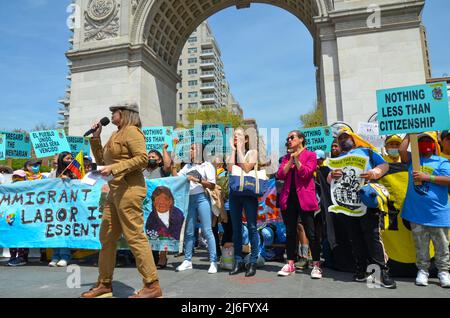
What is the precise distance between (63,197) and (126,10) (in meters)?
13.8

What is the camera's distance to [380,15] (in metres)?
13.7

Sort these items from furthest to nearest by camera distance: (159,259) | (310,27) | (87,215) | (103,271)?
(310,27)
(87,215)
(159,259)
(103,271)

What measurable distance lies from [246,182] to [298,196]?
795 millimetres

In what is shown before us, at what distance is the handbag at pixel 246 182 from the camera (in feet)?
16.0

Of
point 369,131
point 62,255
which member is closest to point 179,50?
point 369,131

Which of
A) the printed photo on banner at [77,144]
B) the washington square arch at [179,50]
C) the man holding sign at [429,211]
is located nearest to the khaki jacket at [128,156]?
the man holding sign at [429,211]

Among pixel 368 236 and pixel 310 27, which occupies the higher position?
pixel 310 27

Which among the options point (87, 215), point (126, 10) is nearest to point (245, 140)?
point (87, 215)

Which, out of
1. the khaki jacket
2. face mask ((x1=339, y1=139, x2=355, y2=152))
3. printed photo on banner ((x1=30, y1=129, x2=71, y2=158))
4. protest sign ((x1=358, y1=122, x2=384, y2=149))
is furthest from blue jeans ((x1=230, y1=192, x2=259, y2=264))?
printed photo on banner ((x1=30, y1=129, x2=71, y2=158))

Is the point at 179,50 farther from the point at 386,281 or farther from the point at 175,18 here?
the point at 386,281

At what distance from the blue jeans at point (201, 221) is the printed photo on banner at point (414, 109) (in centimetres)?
295

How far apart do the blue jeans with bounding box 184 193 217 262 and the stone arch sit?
1271cm

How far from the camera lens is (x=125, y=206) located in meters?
3.75
